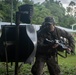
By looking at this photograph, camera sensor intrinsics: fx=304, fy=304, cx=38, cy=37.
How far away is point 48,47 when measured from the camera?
5.78 meters

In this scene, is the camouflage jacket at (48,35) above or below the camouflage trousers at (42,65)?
above

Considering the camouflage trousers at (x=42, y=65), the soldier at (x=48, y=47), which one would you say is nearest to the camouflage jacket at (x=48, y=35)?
the soldier at (x=48, y=47)

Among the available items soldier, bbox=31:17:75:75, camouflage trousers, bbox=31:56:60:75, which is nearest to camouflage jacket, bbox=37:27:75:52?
soldier, bbox=31:17:75:75

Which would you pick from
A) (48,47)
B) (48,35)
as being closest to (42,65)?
(48,47)

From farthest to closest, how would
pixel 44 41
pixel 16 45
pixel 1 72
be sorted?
pixel 1 72 < pixel 44 41 < pixel 16 45

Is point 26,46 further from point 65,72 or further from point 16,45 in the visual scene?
point 65,72

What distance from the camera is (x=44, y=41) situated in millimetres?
5844

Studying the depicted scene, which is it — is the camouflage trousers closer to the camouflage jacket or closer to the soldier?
the soldier

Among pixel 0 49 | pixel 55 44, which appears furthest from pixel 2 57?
pixel 55 44

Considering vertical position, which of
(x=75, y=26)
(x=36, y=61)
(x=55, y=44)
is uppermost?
(x=55, y=44)

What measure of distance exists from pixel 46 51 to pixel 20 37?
2.47 ft

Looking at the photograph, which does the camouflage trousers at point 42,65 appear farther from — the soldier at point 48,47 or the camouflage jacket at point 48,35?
the camouflage jacket at point 48,35

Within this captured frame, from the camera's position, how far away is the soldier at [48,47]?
580 centimetres

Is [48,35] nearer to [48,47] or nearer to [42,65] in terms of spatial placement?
[48,47]
